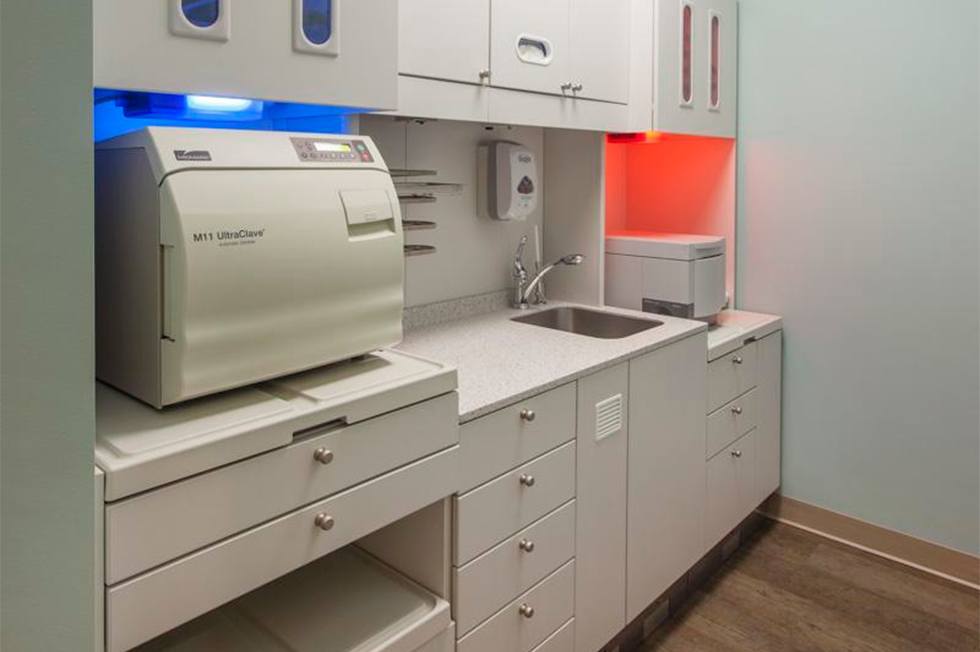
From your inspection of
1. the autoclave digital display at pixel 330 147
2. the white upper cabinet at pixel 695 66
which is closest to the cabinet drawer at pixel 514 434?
the autoclave digital display at pixel 330 147

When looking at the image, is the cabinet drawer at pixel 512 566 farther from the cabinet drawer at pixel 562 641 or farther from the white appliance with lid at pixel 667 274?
the white appliance with lid at pixel 667 274

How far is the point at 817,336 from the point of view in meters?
2.78

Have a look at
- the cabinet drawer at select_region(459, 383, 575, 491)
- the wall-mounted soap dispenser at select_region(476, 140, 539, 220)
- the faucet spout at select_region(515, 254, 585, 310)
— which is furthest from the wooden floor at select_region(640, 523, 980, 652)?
the wall-mounted soap dispenser at select_region(476, 140, 539, 220)

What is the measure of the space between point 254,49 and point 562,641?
1.50 meters

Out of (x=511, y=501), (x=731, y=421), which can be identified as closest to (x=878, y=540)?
(x=731, y=421)

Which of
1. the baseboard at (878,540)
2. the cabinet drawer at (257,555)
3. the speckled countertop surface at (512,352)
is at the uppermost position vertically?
the speckled countertop surface at (512,352)

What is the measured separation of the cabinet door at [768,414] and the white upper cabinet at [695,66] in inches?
33.1

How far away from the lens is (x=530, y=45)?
208cm

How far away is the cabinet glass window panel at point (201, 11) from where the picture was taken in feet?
3.84

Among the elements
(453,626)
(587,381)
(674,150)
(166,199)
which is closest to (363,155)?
(166,199)

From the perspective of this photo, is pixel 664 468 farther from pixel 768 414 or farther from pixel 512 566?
pixel 768 414

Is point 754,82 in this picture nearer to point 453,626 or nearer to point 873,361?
point 873,361
